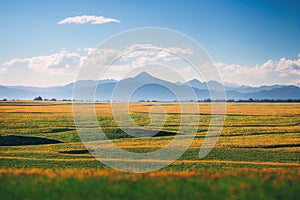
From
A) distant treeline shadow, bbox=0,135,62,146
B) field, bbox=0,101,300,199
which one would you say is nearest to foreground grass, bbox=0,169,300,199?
field, bbox=0,101,300,199

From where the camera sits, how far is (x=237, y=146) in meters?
39.6

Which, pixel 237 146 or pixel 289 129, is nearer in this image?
pixel 237 146

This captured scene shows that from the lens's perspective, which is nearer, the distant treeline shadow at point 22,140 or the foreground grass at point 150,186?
the foreground grass at point 150,186

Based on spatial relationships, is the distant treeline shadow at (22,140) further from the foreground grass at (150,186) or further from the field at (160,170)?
the foreground grass at (150,186)

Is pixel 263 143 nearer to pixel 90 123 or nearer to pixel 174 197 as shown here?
pixel 90 123

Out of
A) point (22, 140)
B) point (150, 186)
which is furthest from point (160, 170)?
point (22, 140)

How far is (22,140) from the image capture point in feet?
152

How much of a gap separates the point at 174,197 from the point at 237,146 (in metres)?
30.6

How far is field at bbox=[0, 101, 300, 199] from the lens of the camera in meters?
10.5

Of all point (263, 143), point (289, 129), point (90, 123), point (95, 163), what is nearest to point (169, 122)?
point (90, 123)

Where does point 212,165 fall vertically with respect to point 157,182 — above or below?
below

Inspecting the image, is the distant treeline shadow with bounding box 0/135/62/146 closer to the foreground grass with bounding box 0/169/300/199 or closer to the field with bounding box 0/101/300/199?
the field with bounding box 0/101/300/199

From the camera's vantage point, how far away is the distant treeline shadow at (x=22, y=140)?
45334 millimetres

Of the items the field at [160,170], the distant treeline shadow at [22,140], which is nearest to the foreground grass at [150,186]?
the field at [160,170]
